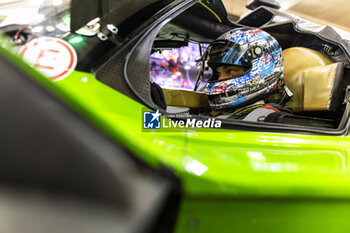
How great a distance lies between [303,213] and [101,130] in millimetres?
653

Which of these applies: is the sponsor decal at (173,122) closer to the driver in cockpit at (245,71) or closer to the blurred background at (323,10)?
the driver in cockpit at (245,71)

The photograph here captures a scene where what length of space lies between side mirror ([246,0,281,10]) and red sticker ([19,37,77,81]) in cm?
165

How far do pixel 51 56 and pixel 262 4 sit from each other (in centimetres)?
190

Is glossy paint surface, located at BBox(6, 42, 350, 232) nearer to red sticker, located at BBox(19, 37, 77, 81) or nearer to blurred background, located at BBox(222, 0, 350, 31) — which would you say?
red sticker, located at BBox(19, 37, 77, 81)

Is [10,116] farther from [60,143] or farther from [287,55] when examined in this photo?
[287,55]

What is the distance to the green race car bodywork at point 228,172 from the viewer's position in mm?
432

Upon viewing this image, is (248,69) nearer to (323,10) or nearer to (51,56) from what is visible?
(51,56)

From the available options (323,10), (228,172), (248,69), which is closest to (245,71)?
(248,69)

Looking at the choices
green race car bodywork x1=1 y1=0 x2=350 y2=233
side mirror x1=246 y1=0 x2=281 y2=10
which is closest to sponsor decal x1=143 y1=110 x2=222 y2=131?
green race car bodywork x1=1 y1=0 x2=350 y2=233

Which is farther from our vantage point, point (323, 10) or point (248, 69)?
point (323, 10)

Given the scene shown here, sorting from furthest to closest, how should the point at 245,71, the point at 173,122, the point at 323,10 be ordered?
the point at 323,10 < the point at 245,71 < the point at 173,122

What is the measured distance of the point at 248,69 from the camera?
61.8 inches

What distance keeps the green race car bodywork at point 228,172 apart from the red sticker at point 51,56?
0.03 metres

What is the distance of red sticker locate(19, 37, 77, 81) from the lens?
0.75 meters
